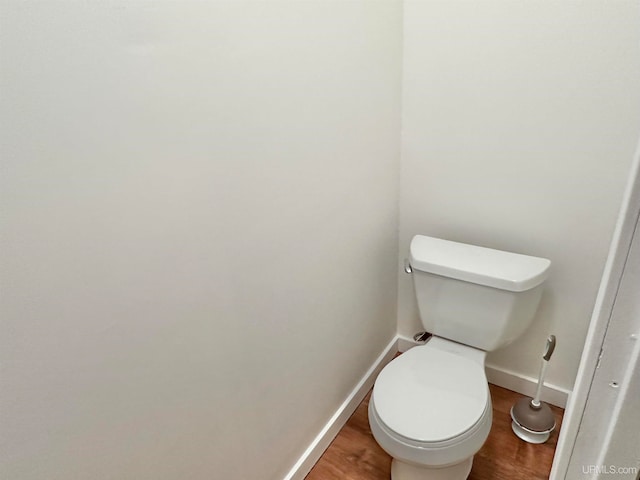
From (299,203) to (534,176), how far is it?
832 mm

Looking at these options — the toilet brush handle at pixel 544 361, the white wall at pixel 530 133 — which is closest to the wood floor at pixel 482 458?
the toilet brush handle at pixel 544 361

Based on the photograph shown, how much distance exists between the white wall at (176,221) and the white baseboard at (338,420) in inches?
2.8

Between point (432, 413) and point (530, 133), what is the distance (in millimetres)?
948

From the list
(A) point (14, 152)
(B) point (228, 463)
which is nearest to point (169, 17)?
(A) point (14, 152)

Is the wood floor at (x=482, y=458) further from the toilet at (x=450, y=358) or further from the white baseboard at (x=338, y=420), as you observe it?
the toilet at (x=450, y=358)

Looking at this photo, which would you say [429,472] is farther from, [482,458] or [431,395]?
[482,458]

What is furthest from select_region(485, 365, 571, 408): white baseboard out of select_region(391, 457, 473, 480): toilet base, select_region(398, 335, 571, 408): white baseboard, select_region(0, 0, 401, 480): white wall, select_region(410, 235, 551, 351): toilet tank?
select_region(0, 0, 401, 480): white wall

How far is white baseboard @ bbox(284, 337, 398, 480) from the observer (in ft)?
4.68

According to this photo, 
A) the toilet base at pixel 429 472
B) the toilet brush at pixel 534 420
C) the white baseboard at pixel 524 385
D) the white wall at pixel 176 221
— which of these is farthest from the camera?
the white baseboard at pixel 524 385

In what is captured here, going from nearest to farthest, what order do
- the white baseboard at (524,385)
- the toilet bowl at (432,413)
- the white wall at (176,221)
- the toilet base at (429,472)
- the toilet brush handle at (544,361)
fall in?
1. the white wall at (176,221)
2. the toilet bowl at (432,413)
3. the toilet base at (429,472)
4. the toilet brush handle at (544,361)
5. the white baseboard at (524,385)

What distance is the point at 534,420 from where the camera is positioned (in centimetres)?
155

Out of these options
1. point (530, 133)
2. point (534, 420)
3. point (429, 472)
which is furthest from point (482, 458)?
point (530, 133)

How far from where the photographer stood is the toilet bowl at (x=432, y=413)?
114 cm

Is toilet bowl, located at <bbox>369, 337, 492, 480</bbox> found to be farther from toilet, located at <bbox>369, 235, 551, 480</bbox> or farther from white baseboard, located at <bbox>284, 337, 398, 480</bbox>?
white baseboard, located at <bbox>284, 337, 398, 480</bbox>
